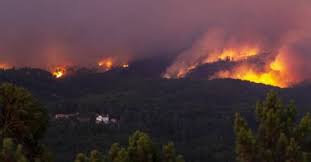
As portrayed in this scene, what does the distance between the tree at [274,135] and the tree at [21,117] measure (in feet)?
41.3

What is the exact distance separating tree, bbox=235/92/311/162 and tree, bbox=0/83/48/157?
41.3 ft

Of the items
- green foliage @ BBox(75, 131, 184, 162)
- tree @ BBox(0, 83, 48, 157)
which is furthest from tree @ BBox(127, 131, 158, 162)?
tree @ BBox(0, 83, 48, 157)

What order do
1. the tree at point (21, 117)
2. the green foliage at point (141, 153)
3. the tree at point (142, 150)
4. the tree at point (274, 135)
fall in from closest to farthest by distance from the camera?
the tree at point (21, 117)
the green foliage at point (141, 153)
the tree at point (142, 150)
the tree at point (274, 135)

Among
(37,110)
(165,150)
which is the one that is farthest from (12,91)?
(165,150)

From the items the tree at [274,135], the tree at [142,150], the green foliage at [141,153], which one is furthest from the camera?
the tree at [274,135]

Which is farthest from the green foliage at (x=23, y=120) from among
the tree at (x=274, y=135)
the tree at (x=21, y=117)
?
the tree at (x=274, y=135)

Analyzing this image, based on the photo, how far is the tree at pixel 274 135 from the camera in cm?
4072

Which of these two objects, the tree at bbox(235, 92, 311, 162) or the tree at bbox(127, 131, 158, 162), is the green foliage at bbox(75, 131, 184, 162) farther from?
the tree at bbox(235, 92, 311, 162)

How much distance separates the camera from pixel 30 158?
118 feet

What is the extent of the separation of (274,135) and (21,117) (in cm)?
1601

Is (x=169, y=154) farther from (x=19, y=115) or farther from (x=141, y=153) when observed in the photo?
(x=19, y=115)

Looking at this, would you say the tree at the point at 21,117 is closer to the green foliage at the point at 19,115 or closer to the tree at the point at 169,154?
the green foliage at the point at 19,115

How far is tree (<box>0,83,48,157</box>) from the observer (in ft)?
116

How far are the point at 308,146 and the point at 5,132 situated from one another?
62.5ft
